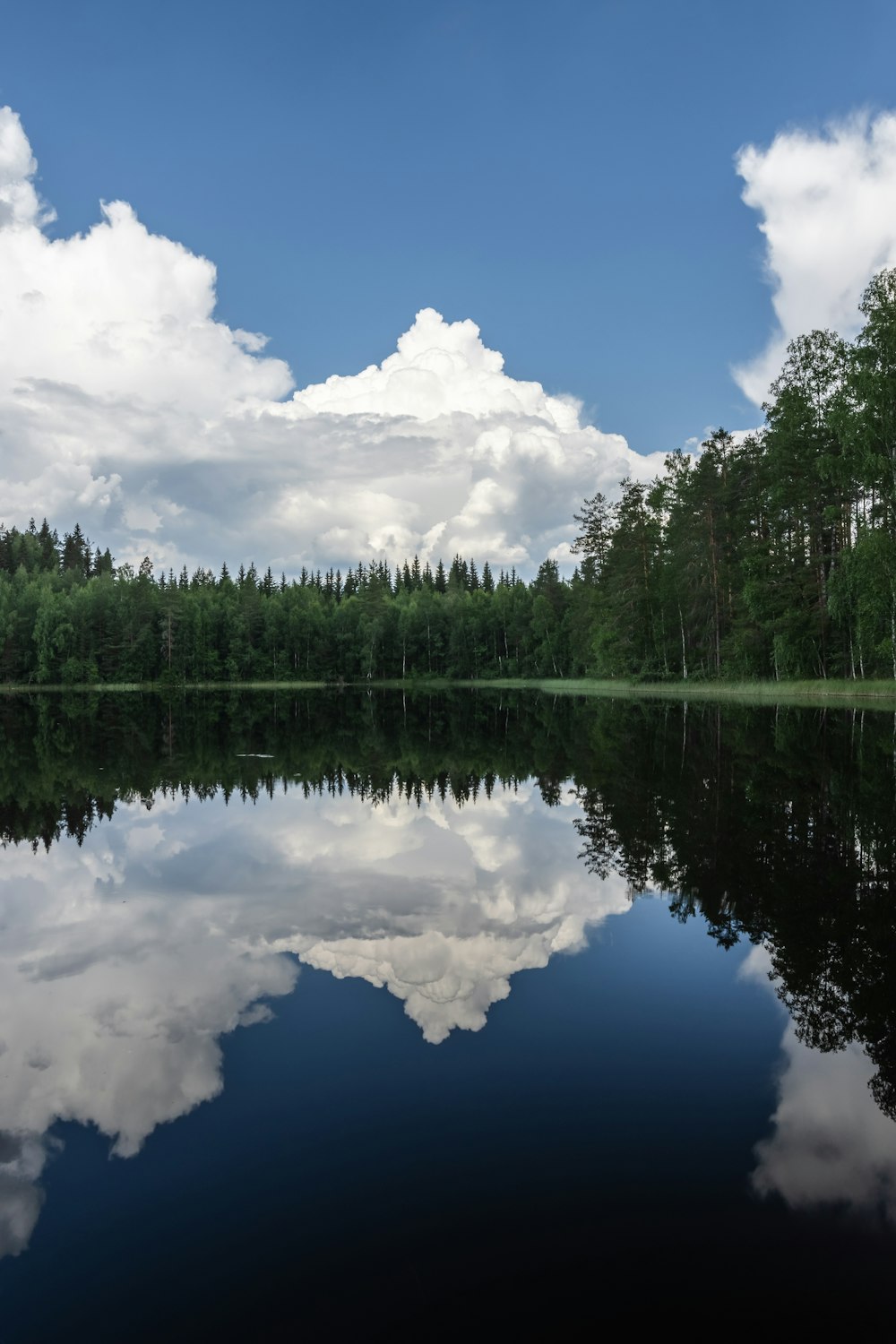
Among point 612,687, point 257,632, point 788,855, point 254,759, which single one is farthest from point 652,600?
point 257,632

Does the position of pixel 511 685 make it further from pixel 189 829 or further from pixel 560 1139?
pixel 560 1139

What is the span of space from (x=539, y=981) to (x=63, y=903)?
6636 millimetres

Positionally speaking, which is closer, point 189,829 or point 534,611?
point 189,829

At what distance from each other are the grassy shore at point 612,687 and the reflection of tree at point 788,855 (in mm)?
18967

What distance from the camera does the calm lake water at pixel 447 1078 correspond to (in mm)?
3922

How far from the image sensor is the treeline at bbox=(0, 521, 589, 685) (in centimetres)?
10512

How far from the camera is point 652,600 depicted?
220 ft

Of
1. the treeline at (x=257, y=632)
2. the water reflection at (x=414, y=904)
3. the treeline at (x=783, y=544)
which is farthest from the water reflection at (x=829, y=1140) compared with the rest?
the treeline at (x=257, y=632)

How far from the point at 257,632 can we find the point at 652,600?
72.8 metres

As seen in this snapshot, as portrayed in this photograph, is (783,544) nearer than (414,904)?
No

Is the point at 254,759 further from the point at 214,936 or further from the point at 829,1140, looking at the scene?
the point at 829,1140

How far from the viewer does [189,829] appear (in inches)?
595

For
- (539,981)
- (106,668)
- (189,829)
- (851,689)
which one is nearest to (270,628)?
(106,668)

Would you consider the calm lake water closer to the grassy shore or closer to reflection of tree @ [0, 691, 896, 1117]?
reflection of tree @ [0, 691, 896, 1117]
